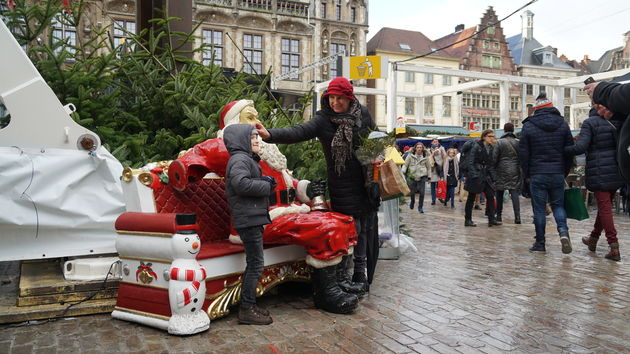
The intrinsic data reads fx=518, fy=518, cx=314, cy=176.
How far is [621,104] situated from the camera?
3018mm

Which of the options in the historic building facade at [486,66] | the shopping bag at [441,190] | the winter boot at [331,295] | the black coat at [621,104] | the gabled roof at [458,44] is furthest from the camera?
the gabled roof at [458,44]

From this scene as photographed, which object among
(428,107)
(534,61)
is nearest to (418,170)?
(428,107)

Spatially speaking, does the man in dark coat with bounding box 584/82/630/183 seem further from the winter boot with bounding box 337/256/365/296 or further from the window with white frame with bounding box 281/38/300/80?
the window with white frame with bounding box 281/38/300/80

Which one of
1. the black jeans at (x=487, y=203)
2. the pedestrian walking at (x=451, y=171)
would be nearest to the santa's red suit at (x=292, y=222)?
the black jeans at (x=487, y=203)

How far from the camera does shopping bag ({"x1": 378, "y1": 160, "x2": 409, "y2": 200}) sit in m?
4.37

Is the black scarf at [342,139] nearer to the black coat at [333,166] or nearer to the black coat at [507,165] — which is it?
the black coat at [333,166]

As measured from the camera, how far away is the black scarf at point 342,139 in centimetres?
437

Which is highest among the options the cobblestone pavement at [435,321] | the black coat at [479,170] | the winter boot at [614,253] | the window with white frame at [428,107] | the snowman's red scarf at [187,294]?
the window with white frame at [428,107]

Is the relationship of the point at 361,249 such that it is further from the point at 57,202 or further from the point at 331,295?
the point at 57,202

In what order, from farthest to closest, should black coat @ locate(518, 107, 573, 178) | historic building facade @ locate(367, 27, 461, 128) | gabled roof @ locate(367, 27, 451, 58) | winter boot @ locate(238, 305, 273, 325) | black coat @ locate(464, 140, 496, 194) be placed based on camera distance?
gabled roof @ locate(367, 27, 451, 58) < historic building facade @ locate(367, 27, 461, 128) < black coat @ locate(464, 140, 496, 194) < black coat @ locate(518, 107, 573, 178) < winter boot @ locate(238, 305, 273, 325)

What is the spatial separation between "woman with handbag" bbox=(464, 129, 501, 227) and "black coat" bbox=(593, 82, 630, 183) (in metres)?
6.99

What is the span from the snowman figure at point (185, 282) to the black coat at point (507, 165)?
306 inches

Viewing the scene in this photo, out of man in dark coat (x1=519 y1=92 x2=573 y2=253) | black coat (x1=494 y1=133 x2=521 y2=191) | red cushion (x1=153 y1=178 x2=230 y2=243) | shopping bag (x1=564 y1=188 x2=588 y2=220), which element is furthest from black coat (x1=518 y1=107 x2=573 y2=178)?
red cushion (x1=153 y1=178 x2=230 y2=243)

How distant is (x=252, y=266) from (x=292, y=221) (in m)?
0.47
